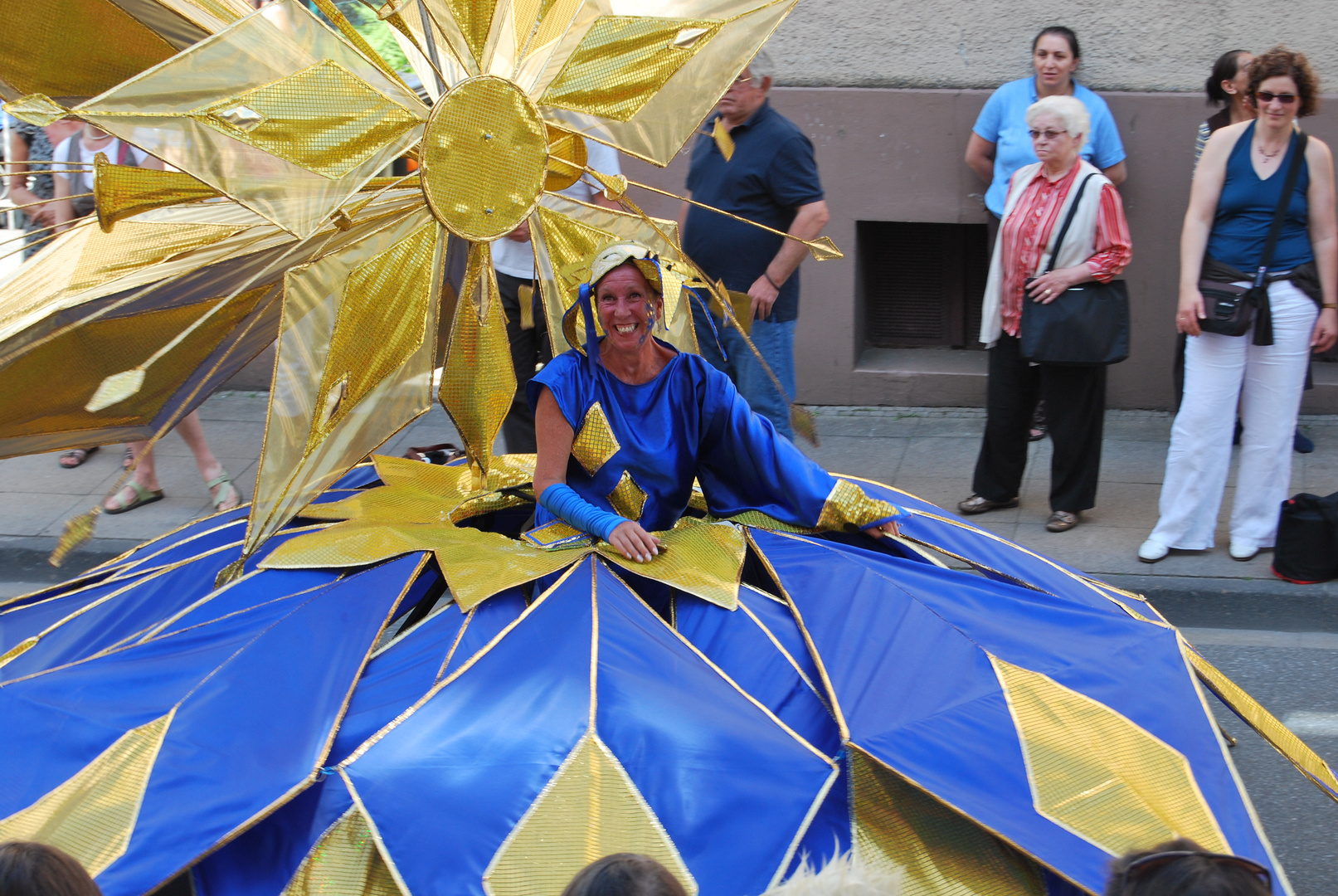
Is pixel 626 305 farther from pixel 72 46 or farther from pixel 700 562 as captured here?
pixel 72 46

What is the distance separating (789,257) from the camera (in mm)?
5059

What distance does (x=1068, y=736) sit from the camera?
2680mm

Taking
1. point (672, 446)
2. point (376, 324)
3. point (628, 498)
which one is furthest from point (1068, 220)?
point (376, 324)

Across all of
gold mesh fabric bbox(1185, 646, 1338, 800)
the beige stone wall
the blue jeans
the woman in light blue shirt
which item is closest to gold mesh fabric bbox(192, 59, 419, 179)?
gold mesh fabric bbox(1185, 646, 1338, 800)

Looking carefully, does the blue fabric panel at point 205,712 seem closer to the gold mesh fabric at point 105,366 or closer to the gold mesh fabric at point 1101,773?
the gold mesh fabric at point 105,366

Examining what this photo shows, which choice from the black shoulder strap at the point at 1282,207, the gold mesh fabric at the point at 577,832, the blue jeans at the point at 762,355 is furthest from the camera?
the blue jeans at the point at 762,355

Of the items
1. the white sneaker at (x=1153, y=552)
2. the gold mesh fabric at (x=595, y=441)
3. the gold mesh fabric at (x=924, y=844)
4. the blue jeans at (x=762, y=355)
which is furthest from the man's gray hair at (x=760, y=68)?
the gold mesh fabric at (x=924, y=844)

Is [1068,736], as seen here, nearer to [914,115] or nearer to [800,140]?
[800,140]

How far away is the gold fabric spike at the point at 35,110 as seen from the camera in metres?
2.59

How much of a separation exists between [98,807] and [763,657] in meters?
1.33

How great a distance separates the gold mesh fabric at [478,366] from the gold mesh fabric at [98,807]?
107 centimetres

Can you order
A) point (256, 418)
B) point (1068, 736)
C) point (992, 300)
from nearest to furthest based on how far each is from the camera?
point (1068, 736)
point (992, 300)
point (256, 418)

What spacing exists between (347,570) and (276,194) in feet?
3.06

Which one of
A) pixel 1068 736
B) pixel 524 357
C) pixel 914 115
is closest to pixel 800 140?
pixel 524 357
